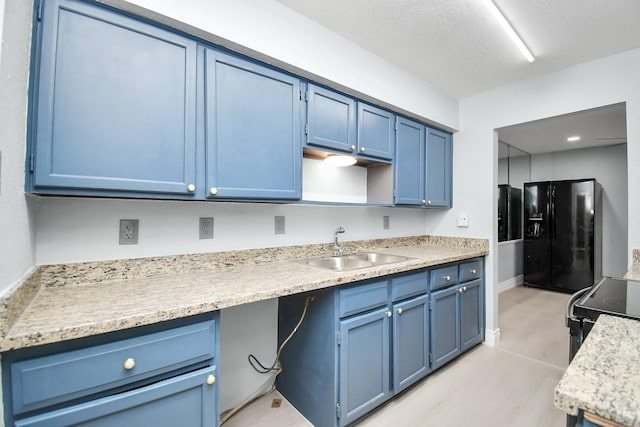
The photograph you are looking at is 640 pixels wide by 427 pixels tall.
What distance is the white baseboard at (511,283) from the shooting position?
4.53 metres

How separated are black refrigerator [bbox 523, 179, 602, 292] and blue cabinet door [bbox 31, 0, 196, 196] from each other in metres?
5.36

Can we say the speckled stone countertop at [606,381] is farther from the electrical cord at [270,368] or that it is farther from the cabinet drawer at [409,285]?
the electrical cord at [270,368]

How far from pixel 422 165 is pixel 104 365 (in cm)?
256

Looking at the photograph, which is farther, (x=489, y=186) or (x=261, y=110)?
(x=489, y=186)

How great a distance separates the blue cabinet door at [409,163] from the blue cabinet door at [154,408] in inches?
Result: 73.9

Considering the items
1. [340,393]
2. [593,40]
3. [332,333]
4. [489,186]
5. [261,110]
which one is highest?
[593,40]

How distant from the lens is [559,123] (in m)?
3.43

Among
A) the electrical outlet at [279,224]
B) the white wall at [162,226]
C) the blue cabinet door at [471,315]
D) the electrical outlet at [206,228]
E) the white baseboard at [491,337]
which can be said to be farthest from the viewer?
the white baseboard at [491,337]

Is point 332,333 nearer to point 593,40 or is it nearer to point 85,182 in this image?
point 85,182

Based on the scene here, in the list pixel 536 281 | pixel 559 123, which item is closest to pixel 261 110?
pixel 559 123

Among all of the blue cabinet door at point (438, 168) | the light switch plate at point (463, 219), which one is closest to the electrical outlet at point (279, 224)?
the blue cabinet door at point (438, 168)

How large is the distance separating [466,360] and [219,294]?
2.26m

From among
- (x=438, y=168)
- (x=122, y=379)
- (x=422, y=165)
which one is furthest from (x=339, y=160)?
(x=122, y=379)

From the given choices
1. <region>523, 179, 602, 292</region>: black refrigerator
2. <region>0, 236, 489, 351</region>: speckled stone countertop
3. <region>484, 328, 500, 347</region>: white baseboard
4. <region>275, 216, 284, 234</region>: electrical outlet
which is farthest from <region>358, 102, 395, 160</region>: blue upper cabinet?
<region>523, 179, 602, 292</region>: black refrigerator
